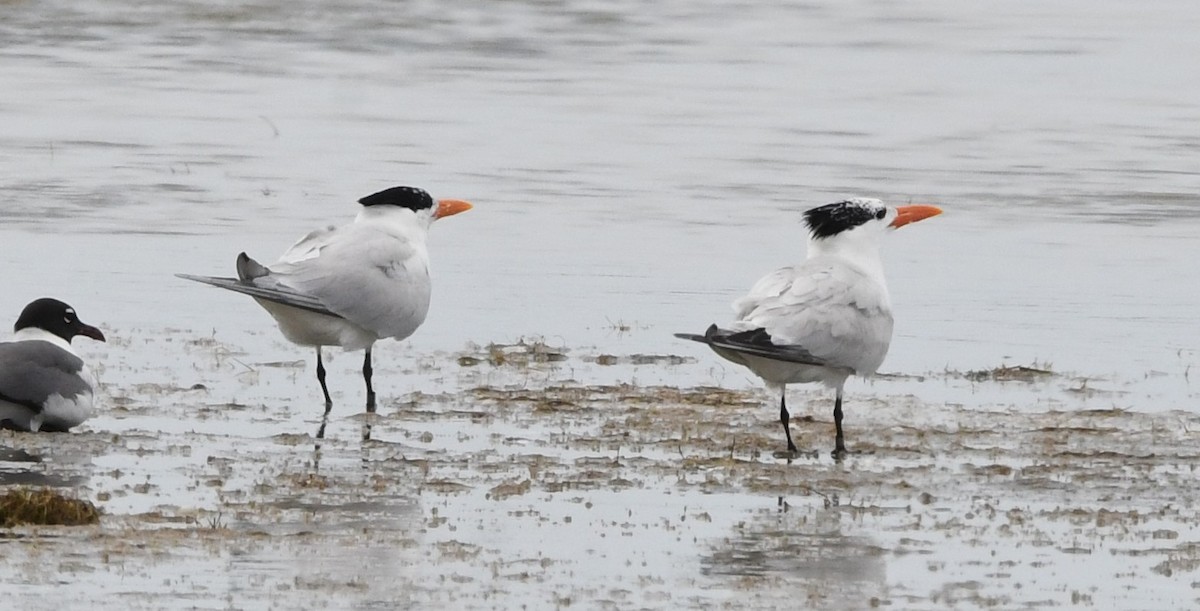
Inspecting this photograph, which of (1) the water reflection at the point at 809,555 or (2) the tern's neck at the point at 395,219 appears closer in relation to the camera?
(1) the water reflection at the point at 809,555

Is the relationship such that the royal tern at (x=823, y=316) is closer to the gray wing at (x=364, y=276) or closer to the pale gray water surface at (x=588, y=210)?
the pale gray water surface at (x=588, y=210)

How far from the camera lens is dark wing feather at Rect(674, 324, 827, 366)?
1016 centimetres

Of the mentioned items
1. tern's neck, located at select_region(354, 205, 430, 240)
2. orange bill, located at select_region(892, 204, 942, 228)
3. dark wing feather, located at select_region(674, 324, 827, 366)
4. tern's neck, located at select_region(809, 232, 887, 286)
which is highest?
orange bill, located at select_region(892, 204, 942, 228)

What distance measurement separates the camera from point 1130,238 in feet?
58.2

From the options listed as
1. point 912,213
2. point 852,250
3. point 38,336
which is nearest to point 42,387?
point 38,336

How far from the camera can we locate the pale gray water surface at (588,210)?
855cm

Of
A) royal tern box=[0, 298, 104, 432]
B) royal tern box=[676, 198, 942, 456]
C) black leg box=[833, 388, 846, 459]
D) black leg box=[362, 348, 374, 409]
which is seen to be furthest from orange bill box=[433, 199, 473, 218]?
→ black leg box=[833, 388, 846, 459]

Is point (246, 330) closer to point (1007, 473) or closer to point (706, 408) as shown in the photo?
point (706, 408)

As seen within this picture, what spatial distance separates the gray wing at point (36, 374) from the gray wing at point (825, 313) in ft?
9.61

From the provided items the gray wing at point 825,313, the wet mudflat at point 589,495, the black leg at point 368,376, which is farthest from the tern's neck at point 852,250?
the black leg at point 368,376

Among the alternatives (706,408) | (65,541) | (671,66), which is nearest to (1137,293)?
(706,408)

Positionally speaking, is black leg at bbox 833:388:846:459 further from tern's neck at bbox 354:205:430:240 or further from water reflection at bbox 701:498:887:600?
tern's neck at bbox 354:205:430:240

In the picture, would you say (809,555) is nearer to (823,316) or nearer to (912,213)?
(823,316)

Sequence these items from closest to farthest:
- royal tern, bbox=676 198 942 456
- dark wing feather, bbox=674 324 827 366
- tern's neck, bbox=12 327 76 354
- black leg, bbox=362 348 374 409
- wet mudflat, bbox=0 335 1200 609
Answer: wet mudflat, bbox=0 335 1200 609
dark wing feather, bbox=674 324 827 366
royal tern, bbox=676 198 942 456
tern's neck, bbox=12 327 76 354
black leg, bbox=362 348 374 409
